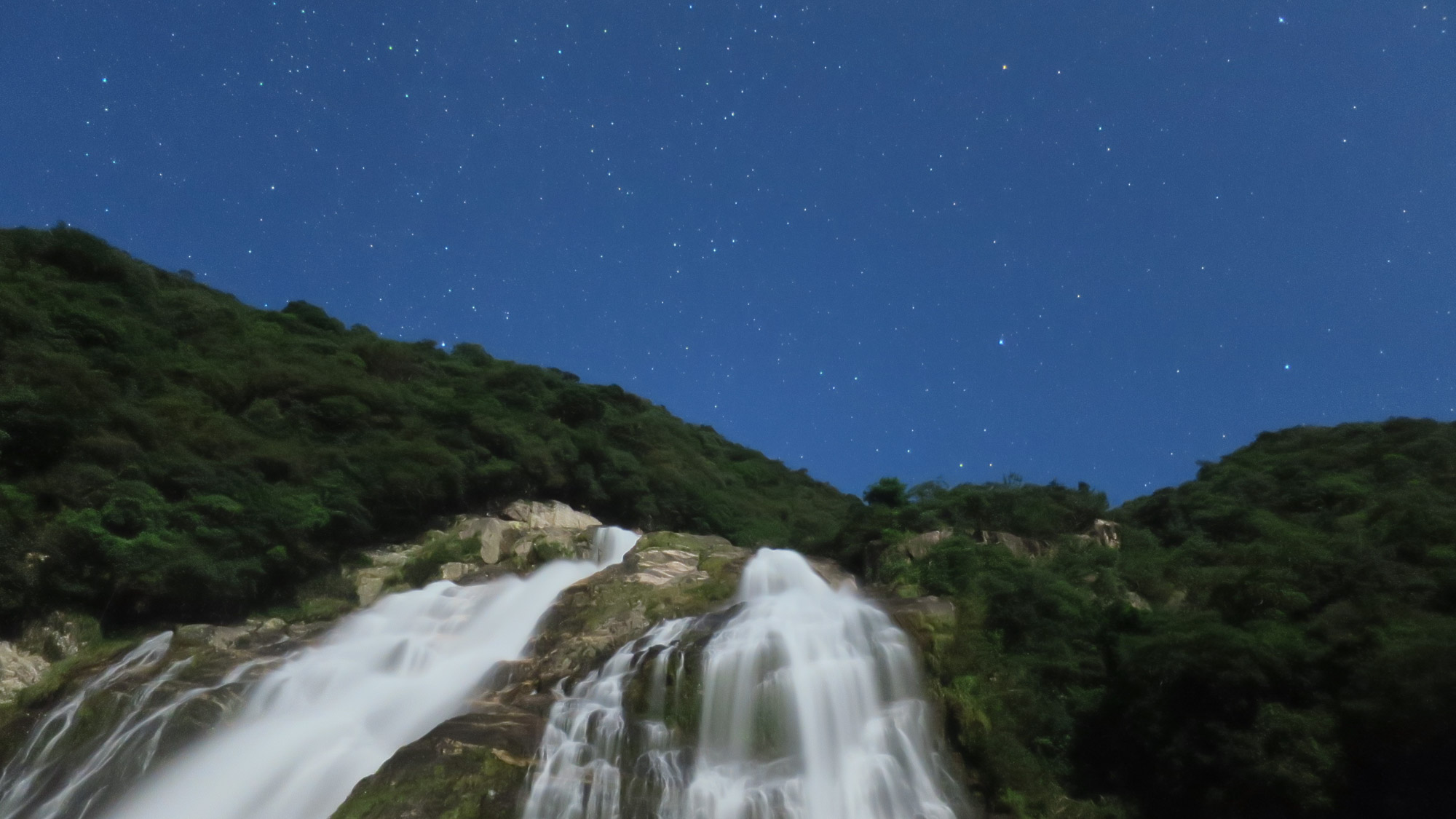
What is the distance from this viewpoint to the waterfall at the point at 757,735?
35.2ft

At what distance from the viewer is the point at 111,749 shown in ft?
41.6

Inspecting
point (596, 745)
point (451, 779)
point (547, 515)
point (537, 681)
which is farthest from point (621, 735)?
point (547, 515)

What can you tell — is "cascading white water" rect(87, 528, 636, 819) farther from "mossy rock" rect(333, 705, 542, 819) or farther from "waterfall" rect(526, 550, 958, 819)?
"waterfall" rect(526, 550, 958, 819)

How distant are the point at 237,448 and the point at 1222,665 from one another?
78.2ft

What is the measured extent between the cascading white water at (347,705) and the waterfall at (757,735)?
376cm

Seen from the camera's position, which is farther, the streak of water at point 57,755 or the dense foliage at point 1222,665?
the streak of water at point 57,755

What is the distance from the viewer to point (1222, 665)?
11.5 metres

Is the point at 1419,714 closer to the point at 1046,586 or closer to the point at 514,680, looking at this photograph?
the point at 1046,586

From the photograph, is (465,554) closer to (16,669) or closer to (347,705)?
(347,705)

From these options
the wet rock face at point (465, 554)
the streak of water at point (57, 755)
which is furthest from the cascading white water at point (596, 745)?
the wet rock face at point (465, 554)

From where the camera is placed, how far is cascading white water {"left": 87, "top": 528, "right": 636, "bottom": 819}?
12.0 meters

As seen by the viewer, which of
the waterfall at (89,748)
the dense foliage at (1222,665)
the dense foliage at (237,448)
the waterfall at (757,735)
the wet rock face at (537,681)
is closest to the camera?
the wet rock face at (537,681)

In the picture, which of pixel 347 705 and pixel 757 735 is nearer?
pixel 757 735

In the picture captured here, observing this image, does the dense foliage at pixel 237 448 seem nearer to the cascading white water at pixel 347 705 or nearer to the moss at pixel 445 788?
the cascading white water at pixel 347 705
